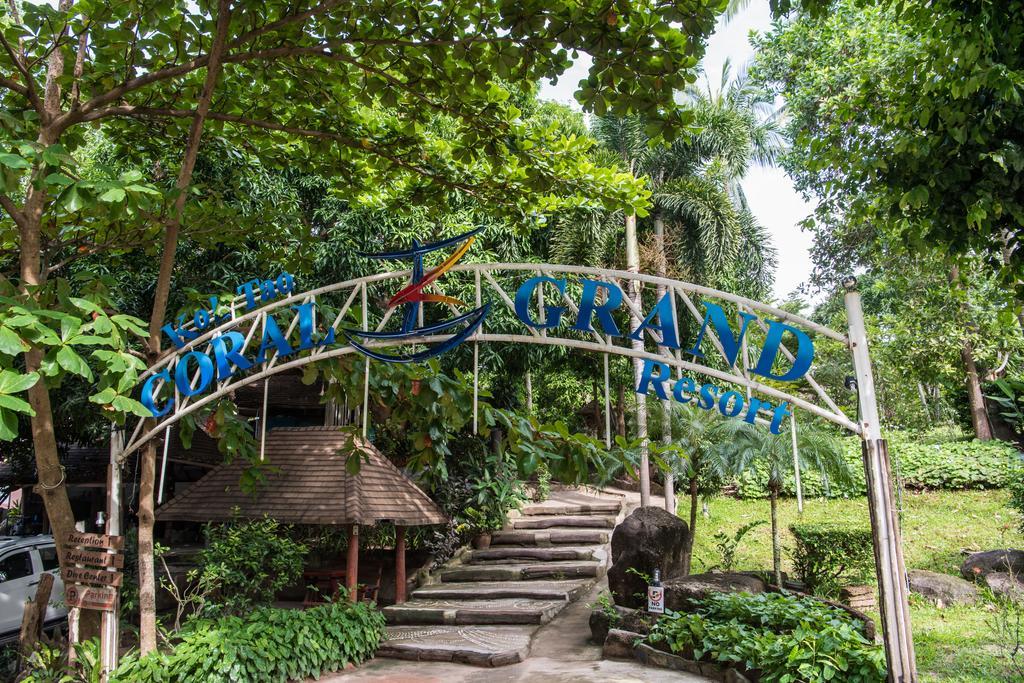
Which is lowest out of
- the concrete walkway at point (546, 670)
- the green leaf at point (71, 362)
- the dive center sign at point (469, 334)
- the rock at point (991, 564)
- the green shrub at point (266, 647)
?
the concrete walkway at point (546, 670)

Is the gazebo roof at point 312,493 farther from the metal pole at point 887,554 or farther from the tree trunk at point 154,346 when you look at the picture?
the metal pole at point 887,554

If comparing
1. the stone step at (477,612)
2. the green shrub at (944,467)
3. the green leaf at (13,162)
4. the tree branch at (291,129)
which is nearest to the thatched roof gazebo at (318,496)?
the stone step at (477,612)

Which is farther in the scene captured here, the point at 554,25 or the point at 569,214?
the point at 569,214

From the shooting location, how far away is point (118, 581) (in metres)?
6.64

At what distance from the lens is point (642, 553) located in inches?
384

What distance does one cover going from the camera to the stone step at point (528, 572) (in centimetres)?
1269

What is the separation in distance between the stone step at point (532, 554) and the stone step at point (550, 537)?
220mm

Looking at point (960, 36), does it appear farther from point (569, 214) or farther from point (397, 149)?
point (569, 214)

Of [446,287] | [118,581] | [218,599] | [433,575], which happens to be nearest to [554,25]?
[118,581]

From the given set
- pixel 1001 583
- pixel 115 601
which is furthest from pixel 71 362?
pixel 1001 583

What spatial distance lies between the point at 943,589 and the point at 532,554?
21.1 feet

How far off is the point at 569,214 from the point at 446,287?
9.08 ft

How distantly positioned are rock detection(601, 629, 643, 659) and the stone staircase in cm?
109

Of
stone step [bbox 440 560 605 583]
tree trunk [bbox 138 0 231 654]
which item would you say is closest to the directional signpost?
tree trunk [bbox 138 0 231 654]
